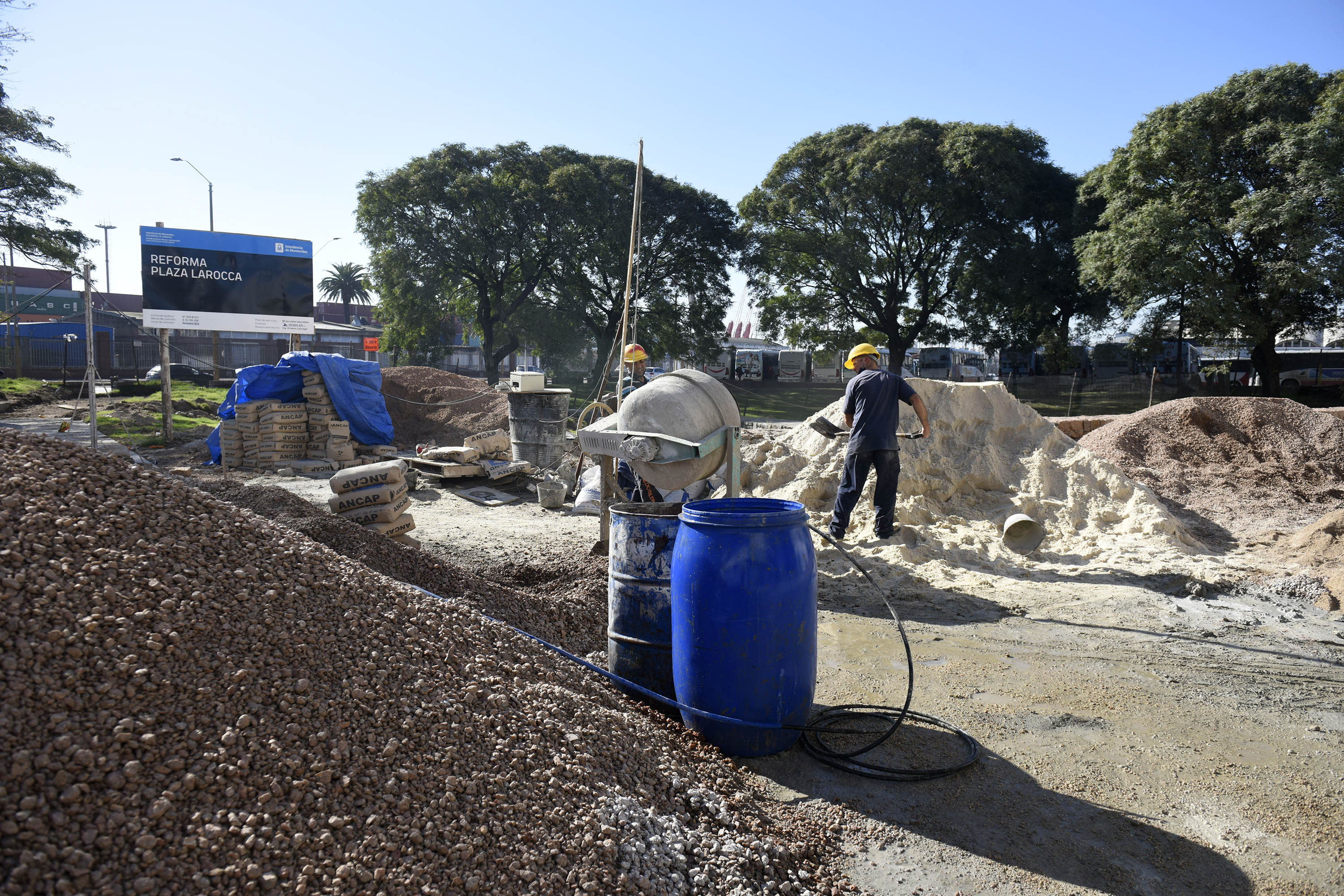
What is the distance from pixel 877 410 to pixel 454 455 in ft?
20.7

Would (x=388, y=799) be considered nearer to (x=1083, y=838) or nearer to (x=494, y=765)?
(x=494, y=765)

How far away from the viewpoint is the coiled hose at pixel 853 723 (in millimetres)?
3223

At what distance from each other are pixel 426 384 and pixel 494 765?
664 inches

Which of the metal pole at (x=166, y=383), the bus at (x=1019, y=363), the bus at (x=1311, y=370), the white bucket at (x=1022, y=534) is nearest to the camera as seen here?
the white bucket at (x=1022, y=534)

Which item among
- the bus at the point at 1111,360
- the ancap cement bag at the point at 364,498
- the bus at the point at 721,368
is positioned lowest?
the ancap cement bag at the point at 364,498

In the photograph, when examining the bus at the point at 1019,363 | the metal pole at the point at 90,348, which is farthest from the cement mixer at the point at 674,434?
the bus at the point at 1019,363

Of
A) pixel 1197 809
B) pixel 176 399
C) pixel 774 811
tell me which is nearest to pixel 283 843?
pixel 774 811

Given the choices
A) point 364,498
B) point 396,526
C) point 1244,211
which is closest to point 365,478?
point 364,498

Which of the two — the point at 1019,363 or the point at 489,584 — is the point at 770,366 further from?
the point at 489,584

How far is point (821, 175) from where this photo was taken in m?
27.9

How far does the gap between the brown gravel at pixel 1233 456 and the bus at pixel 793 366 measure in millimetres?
24408

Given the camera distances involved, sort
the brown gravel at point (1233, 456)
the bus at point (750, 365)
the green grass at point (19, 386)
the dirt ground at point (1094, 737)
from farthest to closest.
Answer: the bus at point (750, 365) < the green grass at point (19, 386) < the brown gravel at point (1233, 456) < the dirt ground at point (1094, 737)

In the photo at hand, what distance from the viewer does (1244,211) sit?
18.9 m

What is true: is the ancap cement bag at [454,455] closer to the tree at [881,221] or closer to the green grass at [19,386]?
the green grass at [19,386]
